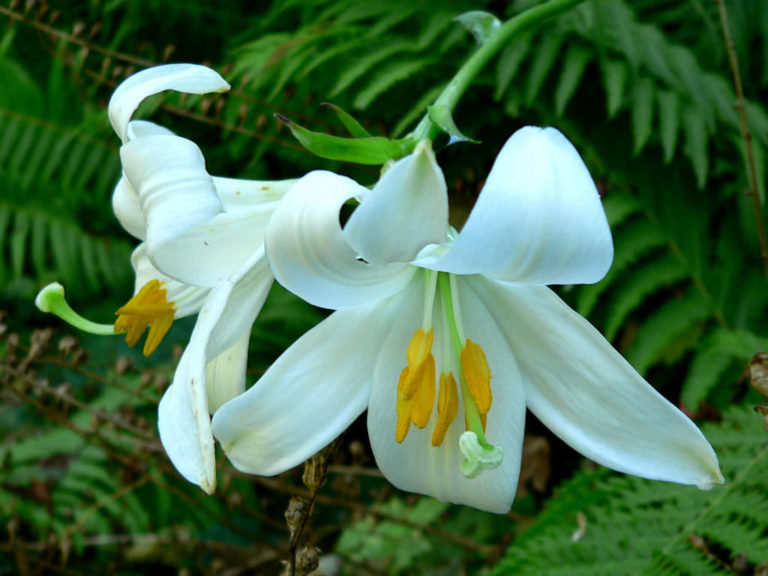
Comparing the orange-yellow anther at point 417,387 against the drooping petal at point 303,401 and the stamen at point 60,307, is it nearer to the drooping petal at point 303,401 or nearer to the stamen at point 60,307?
the drooping petal at point 303,401

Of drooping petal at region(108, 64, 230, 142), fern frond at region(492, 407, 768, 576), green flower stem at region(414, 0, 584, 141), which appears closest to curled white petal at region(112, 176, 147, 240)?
drooping petal at region(108, 64, 230, 142)

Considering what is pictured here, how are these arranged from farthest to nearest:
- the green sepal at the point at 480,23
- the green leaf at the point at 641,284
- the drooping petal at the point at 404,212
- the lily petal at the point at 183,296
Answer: the green leaf at the point at 641,284 → the green sepal at the point at 480,23 → the lily petal at the point at 183,296 → the drooping petal at the point at 404,212

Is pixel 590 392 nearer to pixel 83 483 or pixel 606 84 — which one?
pixel 606 84

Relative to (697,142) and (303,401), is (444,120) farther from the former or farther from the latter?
(697,142)

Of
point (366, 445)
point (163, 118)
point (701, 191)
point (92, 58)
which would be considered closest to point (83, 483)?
point (366, 445)

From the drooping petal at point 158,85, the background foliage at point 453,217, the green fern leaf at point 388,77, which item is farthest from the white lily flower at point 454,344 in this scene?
the green fern leaf at point 388,77

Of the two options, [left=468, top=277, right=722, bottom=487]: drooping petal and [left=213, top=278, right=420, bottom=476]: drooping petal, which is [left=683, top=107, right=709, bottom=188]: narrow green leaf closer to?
[left=468, top=277, right=722, bottom=487]: drooping petal
